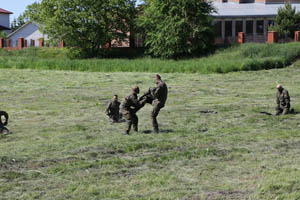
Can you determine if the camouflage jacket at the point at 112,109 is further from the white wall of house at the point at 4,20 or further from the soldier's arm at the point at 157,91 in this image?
the white wall of house at the point at 4,20

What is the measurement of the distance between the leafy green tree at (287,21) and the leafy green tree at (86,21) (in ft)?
43.9

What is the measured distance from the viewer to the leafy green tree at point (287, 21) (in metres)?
48.9

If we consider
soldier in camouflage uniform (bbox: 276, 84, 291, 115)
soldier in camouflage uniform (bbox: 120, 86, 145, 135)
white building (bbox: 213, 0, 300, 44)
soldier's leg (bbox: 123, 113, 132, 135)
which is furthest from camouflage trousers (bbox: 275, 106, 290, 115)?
white building (bbox: 213, 0, 300, 44)

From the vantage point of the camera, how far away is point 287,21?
4900 cm

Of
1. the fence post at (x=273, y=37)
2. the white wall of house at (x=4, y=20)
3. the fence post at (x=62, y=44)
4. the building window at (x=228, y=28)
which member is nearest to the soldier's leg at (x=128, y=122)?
the fence post at (x=273, y=37)

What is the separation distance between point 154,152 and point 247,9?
156 ft

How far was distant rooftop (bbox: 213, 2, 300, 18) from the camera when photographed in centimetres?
5397

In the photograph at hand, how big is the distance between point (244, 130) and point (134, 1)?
40673mm

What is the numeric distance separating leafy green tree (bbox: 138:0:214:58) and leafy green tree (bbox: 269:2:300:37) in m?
5.94

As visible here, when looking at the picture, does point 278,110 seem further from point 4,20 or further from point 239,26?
point 4,20

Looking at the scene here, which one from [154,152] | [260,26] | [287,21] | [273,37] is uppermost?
[287,21]

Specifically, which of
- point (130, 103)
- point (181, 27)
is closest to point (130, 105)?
point (130, 103)

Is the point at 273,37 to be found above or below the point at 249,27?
below

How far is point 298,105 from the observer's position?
65.5 feet
